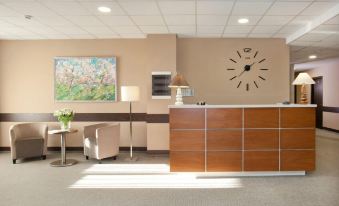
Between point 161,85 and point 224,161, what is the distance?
2.72 meters

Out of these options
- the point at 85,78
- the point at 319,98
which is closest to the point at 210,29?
the point at 85,78

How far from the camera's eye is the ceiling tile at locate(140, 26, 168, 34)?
6.16 m

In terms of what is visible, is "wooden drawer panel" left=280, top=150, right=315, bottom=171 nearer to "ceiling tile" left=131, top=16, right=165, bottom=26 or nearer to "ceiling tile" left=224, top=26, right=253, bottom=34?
"ceiling tile" left=224, top=26, right=253, bottom=34

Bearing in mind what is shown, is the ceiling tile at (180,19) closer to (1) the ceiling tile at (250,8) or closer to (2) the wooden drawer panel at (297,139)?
(1) the ceiling tile at (250,8)

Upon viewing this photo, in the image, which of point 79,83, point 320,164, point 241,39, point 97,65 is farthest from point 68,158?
point 320,164

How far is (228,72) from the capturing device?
711cm

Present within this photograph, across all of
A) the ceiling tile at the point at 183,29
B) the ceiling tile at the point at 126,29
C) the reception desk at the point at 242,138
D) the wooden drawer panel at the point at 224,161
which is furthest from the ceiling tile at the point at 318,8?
the ceiling tile at the point at 126,29

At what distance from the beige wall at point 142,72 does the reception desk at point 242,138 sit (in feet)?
6.46

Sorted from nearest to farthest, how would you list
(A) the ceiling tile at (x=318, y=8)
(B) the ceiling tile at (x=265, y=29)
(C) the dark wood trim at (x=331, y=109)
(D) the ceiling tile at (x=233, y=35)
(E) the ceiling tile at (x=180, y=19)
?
(A) the ceiling tile at (x=318, y=8), (E) the ceiling tile at (x=180, y=19), (B) the ceiling tile at (x=265, y=29), (D) the ceiling tile at (x=233, y=35), (C) the dark wood trim at (x=331, y=109)

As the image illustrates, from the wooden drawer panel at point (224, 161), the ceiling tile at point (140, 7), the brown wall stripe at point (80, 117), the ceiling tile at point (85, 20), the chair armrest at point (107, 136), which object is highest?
the ceiling tile at point (140, 7)

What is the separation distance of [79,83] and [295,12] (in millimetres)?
5429

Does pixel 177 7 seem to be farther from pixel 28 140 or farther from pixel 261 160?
pixel 28 140

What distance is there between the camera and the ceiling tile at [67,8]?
458cm

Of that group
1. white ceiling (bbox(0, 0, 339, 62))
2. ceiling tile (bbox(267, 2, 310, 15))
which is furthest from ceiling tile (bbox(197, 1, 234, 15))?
ceiling tile (bbox(267, 2, 310, 15))
